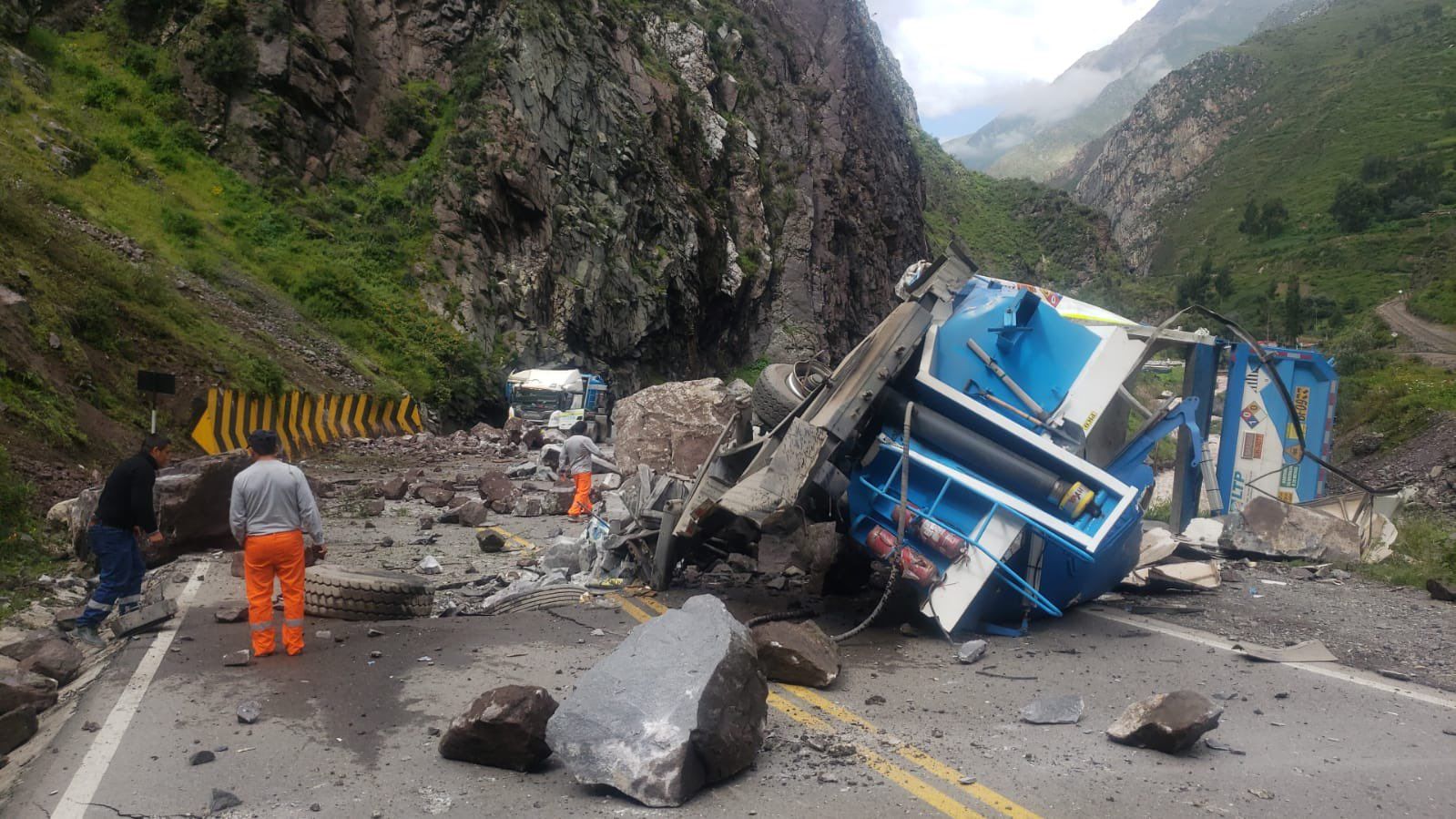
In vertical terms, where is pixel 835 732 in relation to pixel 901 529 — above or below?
below

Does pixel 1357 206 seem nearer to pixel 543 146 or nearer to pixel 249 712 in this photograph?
pixel 543 146

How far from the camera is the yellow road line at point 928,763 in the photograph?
3363 millimetres

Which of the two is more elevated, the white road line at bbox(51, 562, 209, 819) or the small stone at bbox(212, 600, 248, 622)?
the white road line at bbox(51, 562, 209, 819)

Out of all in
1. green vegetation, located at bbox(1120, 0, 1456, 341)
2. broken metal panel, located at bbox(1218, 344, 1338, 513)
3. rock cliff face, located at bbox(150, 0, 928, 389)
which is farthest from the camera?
green vegetation, located at bbox(1120, 0, 1456, 341)

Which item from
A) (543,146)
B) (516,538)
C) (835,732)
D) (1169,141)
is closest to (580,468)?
(516,538)

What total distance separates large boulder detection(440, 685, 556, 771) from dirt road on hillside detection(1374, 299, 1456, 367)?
91.8 ft

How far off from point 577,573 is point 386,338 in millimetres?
16580

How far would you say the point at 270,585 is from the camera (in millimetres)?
5398

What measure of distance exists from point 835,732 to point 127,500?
200 inches

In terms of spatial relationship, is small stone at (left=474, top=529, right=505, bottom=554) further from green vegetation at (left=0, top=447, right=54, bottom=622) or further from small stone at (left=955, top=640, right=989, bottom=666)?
small stone at (left=955, top=640, right=989, bottom=666)

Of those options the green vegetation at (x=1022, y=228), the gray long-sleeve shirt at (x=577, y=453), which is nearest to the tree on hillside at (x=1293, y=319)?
the gray long-sleeve shirt at (x=577, y=453)

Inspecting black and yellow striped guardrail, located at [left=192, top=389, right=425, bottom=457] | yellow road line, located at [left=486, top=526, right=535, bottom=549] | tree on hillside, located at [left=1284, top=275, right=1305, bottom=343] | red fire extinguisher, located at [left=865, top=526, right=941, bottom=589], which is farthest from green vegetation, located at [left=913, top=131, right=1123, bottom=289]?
red fire extinguisher, located at [left=865, top=526, right=941, bottom=589]

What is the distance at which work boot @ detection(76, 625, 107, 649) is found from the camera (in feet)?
19.5

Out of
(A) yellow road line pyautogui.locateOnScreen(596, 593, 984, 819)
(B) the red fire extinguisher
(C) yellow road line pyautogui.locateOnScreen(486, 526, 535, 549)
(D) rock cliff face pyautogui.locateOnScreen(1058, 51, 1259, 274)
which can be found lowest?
(C) yellow road line pyautogui.locateOnScreen(486, 526, 535, 549)
